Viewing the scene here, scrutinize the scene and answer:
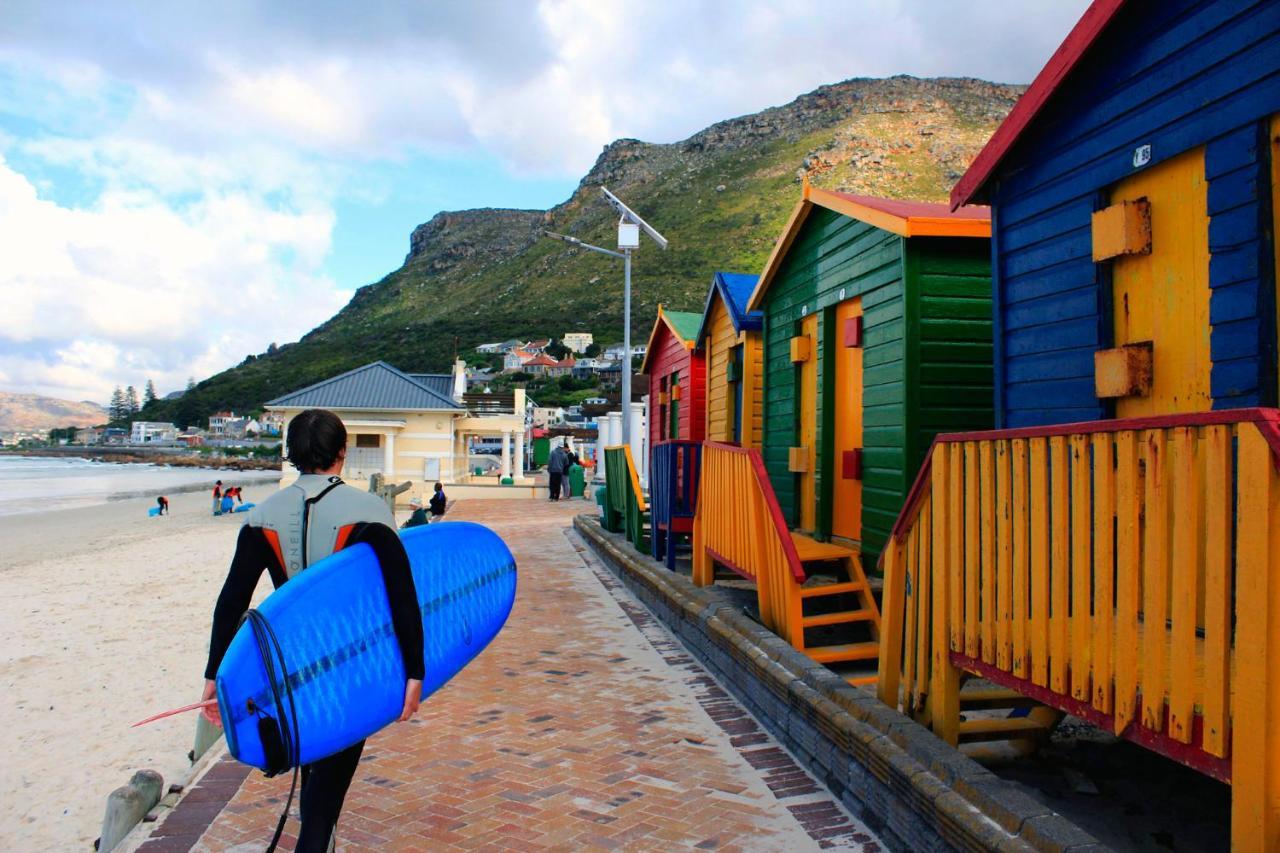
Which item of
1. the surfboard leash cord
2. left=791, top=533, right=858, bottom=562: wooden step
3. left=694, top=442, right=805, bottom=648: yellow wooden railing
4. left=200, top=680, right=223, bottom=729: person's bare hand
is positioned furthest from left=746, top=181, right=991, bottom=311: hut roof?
left=200, top=680, right=223, bottom=729: person's bare hand

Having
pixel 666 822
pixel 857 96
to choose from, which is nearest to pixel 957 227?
pixel 666 822

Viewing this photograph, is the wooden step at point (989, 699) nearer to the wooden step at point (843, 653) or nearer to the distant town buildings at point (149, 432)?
the wooden step at point (843, 653)

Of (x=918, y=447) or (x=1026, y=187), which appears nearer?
(x=1026, y=187)

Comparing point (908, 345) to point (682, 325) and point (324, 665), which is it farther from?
point (682, 325)

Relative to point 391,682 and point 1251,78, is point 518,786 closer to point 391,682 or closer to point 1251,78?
point 391,682

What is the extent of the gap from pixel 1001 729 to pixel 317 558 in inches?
127

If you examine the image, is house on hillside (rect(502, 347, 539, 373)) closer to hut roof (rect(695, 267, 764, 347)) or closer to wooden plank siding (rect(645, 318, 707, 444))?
wooden plank siding (rect(645, 318, 707, 444))

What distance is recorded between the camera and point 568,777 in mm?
4504

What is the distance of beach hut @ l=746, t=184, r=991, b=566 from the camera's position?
6.88m

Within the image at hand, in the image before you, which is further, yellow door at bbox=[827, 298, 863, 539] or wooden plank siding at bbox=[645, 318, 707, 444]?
wooden plank siding at bbox=[645, 318, 707, 444]

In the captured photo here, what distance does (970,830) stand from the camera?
9.81 feet

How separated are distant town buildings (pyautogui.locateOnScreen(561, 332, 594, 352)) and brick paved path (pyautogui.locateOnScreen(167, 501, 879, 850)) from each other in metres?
101

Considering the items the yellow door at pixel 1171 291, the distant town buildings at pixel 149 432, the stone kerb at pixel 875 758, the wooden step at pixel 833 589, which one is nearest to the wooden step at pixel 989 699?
the stone kerb at pixel 875 758

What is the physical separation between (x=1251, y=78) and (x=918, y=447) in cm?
344
